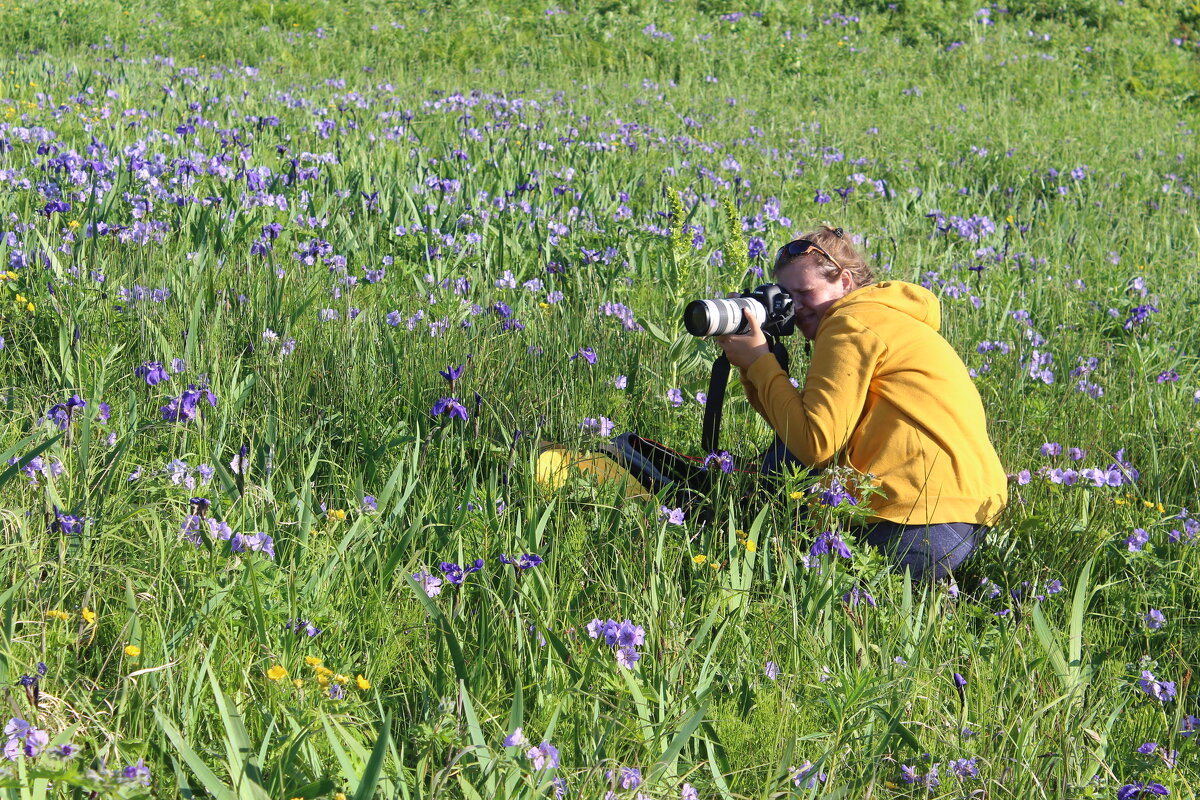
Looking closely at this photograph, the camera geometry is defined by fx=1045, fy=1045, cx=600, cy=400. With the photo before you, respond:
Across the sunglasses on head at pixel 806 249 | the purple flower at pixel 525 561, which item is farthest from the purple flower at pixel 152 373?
the sunglasses on head at pixel 806 249

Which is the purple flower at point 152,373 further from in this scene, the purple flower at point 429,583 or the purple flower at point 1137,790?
the purple flower at point 1137,790

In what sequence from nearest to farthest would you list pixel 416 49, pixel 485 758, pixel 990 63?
pixel 485 758 < pixel 416 49 < pixel 990 63

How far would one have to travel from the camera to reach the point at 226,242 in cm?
377

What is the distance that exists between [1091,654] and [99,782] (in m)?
1.93

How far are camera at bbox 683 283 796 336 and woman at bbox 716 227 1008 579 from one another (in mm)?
136

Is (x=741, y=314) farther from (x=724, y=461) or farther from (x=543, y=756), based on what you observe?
(x=543, y=756)

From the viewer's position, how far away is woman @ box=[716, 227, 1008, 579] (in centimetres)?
246

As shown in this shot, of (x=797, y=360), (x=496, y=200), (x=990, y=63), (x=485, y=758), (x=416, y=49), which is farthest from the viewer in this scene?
(x=990, y=63)

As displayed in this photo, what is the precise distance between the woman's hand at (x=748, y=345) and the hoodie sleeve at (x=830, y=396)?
0.13m

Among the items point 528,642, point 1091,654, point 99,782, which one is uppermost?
point 99,782

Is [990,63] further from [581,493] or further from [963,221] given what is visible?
[581,493]

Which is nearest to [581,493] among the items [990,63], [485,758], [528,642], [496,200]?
[528,642]

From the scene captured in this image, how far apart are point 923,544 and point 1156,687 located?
594 mm

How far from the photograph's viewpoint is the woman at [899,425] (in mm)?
2465
